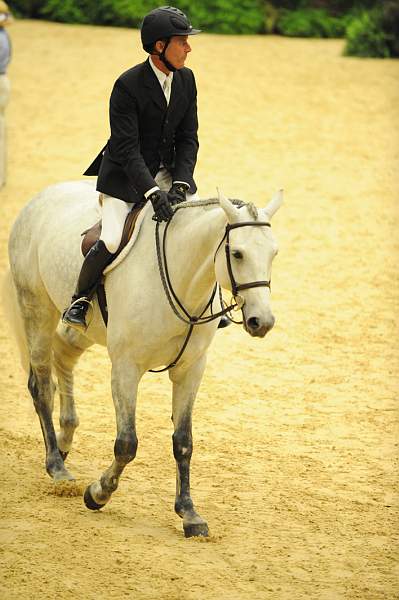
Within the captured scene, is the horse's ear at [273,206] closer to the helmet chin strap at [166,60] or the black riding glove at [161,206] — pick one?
the black riding glove at [161,206]

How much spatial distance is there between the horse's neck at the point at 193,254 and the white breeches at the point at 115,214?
1.20 feet

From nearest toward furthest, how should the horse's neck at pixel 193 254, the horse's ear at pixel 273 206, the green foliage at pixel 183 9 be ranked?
1. the horse's ear at pixel 273 206
2. the horse's neck at pixel 193 254
3. the green foliage at pixel 183 9

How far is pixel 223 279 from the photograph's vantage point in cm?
555

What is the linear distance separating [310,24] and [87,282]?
1956 centimetres

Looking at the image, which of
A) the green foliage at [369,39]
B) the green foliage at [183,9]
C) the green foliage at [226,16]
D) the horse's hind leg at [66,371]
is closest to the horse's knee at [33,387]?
the horse's hind leg at [66,371]

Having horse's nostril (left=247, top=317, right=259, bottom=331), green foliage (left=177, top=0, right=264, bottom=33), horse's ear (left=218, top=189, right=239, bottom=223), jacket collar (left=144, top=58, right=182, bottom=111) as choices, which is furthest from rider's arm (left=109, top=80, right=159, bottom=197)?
green foliage (left=177, top=0, right=264, bottom=33)

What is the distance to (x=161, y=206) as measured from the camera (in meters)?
5.96

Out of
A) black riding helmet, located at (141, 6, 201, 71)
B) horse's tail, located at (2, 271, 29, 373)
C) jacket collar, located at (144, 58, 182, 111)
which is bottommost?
horse's tail, located at (2, 271, 29, 373)

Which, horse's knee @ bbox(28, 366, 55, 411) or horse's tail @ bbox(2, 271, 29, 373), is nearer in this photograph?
horse's knee @ bbox(28, 366, 55, 411)

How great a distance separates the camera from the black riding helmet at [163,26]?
6023 millimetres

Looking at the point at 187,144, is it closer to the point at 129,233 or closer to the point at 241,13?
the point at 129,233

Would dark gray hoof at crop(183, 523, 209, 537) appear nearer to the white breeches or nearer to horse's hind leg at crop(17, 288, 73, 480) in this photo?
horse's hind leg at crop(17, 288, 73, 480)

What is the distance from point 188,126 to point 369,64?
16129 mm

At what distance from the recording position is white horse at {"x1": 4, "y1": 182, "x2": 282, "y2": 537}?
5480 millimetres
